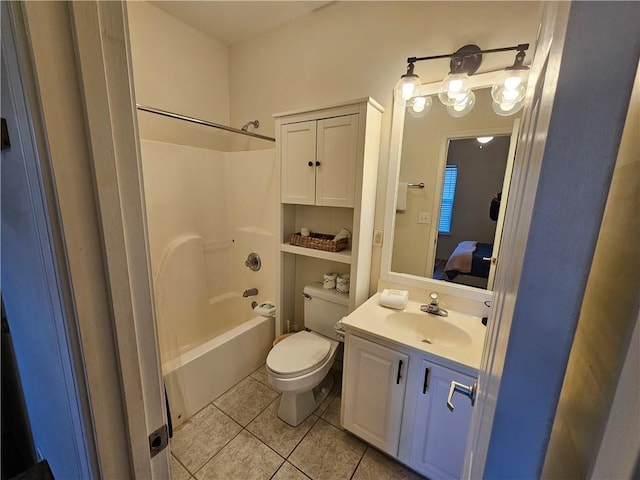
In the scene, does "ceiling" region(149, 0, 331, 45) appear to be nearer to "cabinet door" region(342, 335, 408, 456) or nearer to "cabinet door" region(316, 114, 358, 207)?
"cabinet door" region(316, 114, 358, 207)

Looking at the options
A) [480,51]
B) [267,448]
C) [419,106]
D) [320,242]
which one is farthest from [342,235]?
[267,448]

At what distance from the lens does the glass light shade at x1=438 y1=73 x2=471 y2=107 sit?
52.1 inches

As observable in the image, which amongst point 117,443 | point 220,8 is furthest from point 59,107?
point 220,8

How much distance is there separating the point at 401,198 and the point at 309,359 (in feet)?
3.82

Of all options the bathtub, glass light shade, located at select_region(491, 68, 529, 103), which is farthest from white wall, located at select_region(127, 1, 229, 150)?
glass light shade, located at select_region(491, 68, 529, 103)

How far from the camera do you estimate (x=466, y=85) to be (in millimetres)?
1353

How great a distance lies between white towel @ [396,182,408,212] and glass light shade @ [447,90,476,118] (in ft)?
1.50

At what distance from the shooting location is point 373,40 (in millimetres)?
1607

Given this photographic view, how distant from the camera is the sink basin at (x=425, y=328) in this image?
141cm

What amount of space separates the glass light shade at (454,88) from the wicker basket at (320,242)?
3.33ft

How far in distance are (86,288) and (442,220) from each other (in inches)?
63.4

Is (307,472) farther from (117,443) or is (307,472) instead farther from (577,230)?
(577,230)

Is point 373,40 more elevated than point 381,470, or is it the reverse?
point 373,40

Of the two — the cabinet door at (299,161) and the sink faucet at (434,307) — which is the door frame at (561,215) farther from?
the cabinet door at (299,161)
